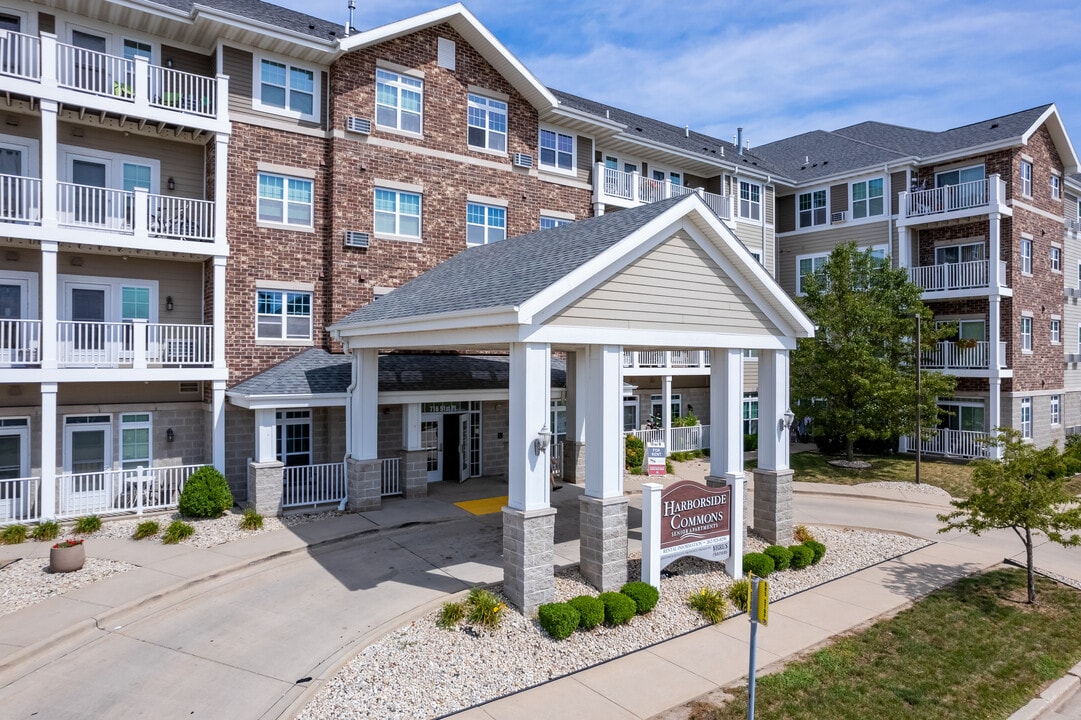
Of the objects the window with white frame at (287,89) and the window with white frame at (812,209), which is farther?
the window with white frame at (812,209)

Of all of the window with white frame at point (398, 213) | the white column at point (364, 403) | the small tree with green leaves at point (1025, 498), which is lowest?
the small tree with green leaves at point (1025, 498)

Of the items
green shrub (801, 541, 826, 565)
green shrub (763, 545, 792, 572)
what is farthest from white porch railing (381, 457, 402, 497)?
green shrub (801, 541, 826, 565)

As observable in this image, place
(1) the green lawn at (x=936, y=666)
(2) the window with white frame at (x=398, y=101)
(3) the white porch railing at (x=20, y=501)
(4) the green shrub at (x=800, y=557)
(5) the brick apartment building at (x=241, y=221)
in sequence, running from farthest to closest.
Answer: (2) the window with white frame at (x=398, y=101), (5) the brick apartment building at (x=241, y=221), (3) the white porch railing at (x=20, y=501), (4) the green shrub at (x=800, y=557), (1) the green lawn at (x=936, y=666)

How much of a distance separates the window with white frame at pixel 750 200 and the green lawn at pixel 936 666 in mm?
22285

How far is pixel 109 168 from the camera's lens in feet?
55.4

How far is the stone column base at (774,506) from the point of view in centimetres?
1370

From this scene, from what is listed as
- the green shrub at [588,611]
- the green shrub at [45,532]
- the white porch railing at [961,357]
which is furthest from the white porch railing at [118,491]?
the white porch railing at [961,357]

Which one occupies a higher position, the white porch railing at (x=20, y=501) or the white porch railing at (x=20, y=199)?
the white porch railing at (x=20, y=199)

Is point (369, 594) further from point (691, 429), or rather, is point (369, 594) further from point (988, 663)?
point (691, 429)

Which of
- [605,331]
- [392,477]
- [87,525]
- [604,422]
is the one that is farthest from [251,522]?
[605,331]

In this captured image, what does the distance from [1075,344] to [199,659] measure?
38.4 meters

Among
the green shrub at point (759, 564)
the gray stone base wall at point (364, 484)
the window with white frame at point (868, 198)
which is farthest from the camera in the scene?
the window with white frame at point (868, 198)

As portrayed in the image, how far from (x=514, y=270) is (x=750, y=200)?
22.6 meters

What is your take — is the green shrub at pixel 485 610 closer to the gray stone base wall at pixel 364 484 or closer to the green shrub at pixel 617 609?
the green shrub at pixel 617 609
